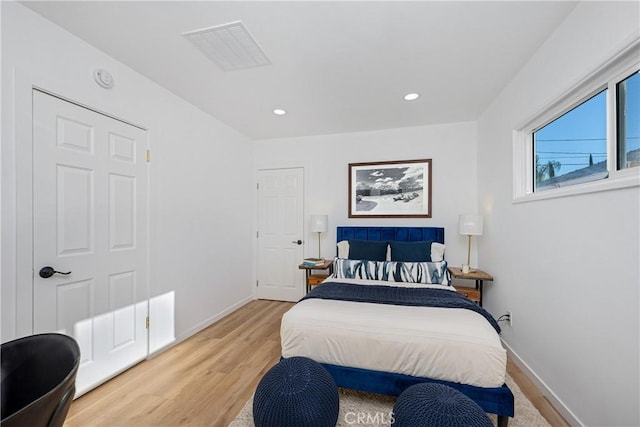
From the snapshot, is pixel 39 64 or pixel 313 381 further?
pixel 39 64

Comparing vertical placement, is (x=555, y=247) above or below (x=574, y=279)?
above

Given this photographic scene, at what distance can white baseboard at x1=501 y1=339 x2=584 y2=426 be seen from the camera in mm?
1651

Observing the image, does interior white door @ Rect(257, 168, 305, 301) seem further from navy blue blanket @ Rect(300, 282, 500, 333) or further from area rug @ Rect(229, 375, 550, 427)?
area rug @ Rect(229, 375, 550, 427)

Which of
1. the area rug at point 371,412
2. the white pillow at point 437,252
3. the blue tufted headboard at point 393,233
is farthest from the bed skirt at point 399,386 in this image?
the blue tufted headboard at point 393,233

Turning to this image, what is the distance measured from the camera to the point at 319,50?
2.08 m

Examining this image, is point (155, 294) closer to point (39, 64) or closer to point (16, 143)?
point (16, 143)

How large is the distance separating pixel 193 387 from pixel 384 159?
3427 mm

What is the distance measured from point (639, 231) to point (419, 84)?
198cm

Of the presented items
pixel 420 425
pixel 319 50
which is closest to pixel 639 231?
pixel 420 425

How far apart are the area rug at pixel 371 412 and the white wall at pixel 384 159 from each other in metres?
2.01

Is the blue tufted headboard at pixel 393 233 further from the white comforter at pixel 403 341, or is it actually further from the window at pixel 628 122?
the window at pixel 628 122

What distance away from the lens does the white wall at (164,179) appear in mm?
1605

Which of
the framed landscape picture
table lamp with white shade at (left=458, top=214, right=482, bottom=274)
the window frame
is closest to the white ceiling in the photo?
the window frame

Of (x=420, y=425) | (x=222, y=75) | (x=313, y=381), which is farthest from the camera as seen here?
(x=222, y=75)
